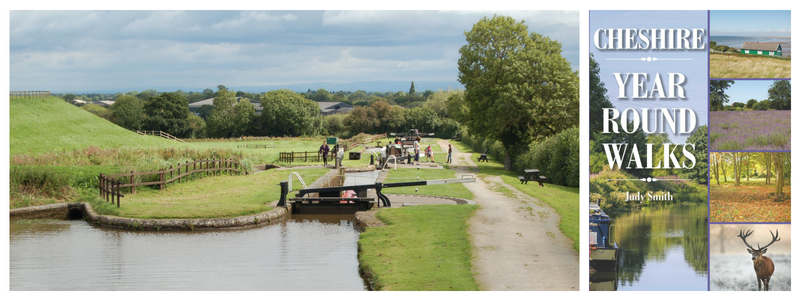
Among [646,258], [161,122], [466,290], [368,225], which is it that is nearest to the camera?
[646,258]

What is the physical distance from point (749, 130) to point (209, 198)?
1503 cm

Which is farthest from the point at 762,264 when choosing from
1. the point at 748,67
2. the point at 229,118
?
the point at 229,118

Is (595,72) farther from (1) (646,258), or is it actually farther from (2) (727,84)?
(1) (646,258)

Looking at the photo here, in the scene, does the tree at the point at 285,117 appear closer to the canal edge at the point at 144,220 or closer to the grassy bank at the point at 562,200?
the grassy bank at the point at 562,200

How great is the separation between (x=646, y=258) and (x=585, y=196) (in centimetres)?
105

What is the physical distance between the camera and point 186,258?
10.6 m

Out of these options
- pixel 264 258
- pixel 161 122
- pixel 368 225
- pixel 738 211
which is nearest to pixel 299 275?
pixel 264 258

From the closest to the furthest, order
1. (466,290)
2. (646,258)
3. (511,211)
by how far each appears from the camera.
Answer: (646,258) < (466,290) < (511,211)

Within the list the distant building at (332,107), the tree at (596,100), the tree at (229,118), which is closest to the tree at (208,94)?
the distant building at (332,107)

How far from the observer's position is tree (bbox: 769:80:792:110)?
22.6ft

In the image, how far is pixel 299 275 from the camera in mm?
9367

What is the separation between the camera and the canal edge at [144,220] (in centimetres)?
1338

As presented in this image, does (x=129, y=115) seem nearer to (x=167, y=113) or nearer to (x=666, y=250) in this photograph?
(x=167, y=113)

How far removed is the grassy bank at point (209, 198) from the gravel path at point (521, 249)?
6377mm
